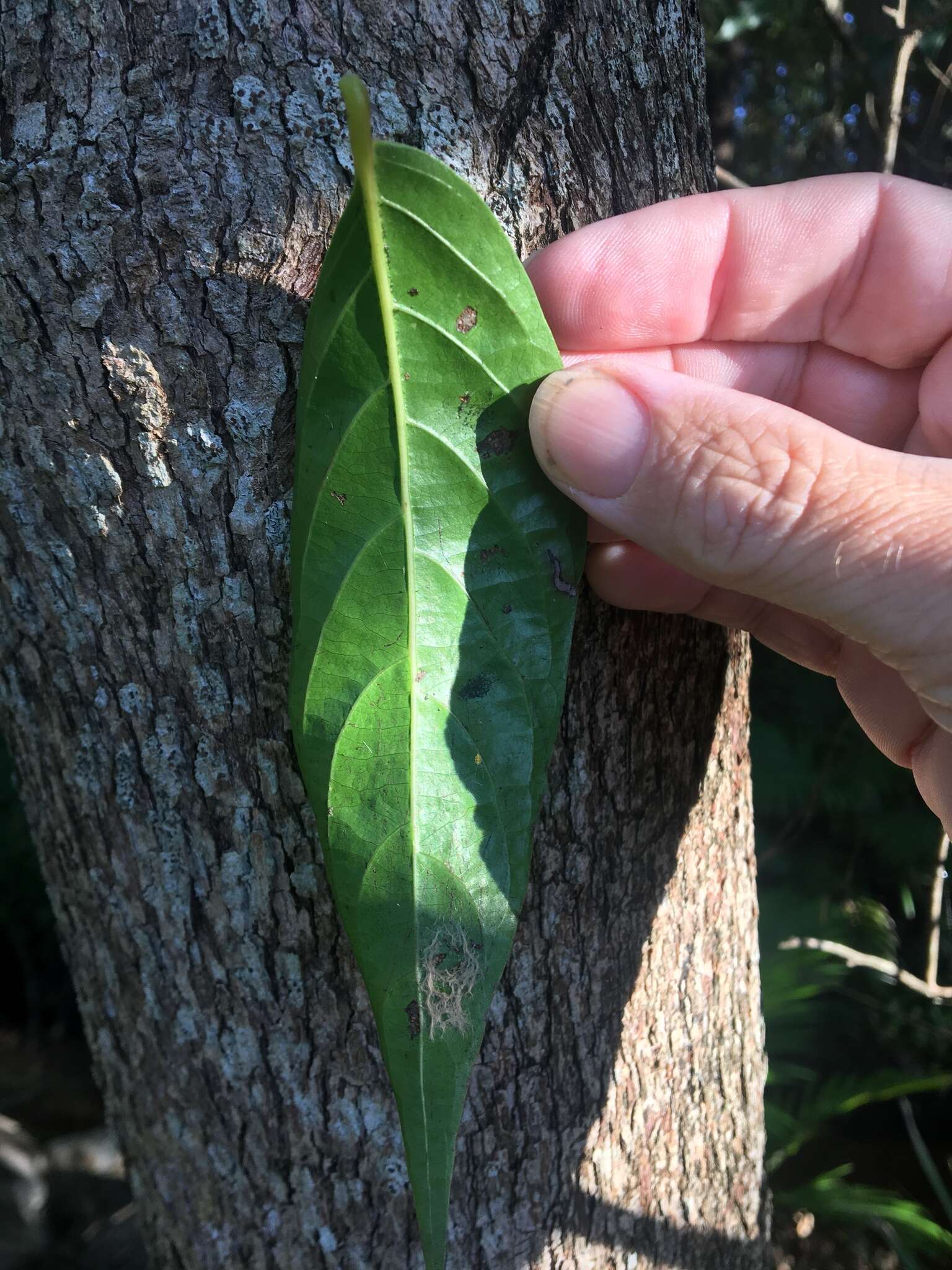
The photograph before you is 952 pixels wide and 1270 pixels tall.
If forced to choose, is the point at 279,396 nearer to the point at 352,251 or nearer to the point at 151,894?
the point at 352,251

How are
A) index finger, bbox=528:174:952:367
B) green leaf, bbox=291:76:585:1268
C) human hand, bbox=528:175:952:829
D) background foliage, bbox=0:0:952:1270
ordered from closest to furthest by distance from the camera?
green leaf, bbox=291:76:585:1268, human hand, bbox=528:175:952:829, index finger, bbox=528:174:952:367, background foliage, bbox=0:0:952:1270

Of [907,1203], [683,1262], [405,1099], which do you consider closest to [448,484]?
[405,1099]

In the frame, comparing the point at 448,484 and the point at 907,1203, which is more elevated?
the point at 448,484

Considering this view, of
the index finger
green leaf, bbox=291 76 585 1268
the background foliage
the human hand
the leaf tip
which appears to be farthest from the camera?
the background foliage

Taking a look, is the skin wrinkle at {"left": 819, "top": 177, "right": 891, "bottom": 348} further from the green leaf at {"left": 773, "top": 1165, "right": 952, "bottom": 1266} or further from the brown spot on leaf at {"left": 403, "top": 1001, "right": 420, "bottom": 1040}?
the green leaf at {"left": 773, "top": 1165, "right": 952, "bottom": 1266}

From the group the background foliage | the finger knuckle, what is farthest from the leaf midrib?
the background foliage

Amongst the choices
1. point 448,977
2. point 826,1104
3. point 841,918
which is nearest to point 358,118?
point 448,977

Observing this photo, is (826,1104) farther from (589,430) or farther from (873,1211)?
(589,430)

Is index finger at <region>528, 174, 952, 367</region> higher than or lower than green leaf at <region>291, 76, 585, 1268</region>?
higher

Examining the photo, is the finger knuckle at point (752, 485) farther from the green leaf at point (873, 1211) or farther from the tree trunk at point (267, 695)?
the green leaf at point (873, 1211)
